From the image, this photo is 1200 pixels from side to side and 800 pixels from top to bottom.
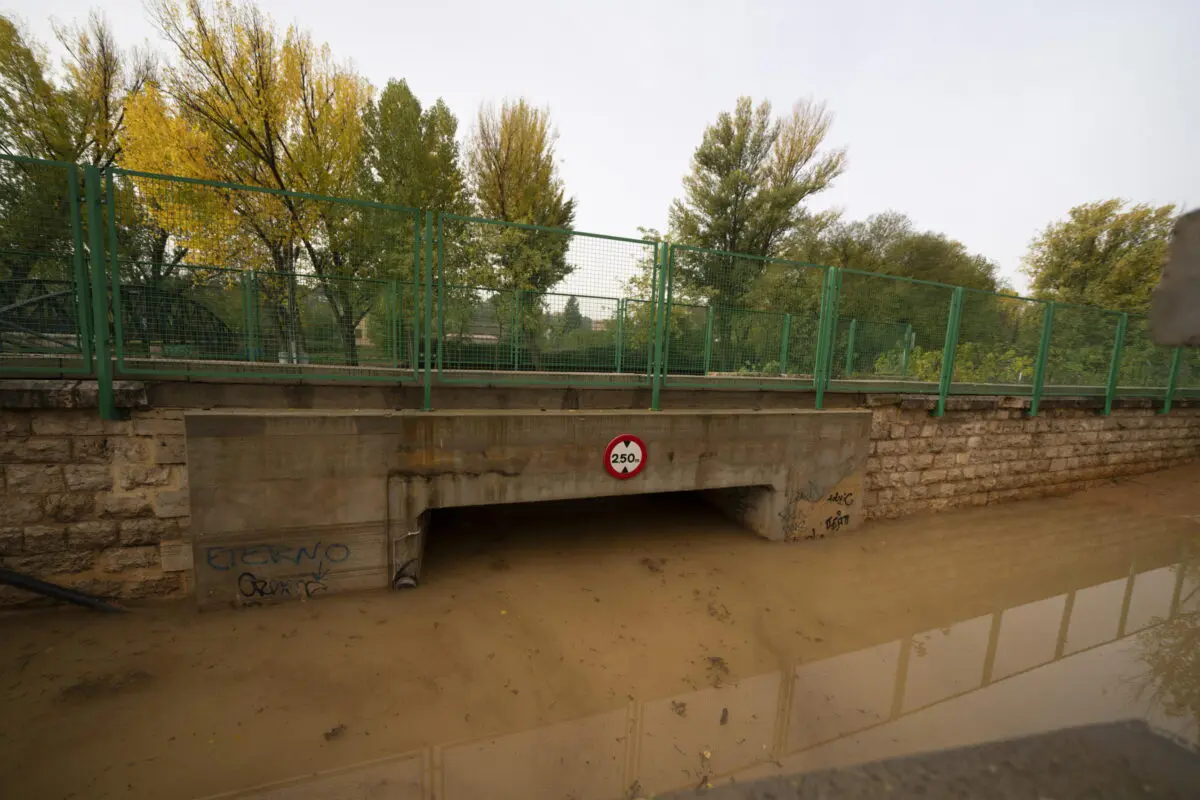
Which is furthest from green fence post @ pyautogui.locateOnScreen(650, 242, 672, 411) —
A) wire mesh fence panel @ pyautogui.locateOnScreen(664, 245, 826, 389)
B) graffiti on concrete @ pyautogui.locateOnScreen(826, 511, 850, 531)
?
graffiti on concrete @ pyautogui.locateOnScreen(826, 511, 850, 531)

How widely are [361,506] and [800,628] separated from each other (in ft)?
14.1

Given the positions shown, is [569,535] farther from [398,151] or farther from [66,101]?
[66,101]

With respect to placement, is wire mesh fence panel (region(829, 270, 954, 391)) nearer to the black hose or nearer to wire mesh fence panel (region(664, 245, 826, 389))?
wire mesh fence panel (region(664, 245, 826, 389))

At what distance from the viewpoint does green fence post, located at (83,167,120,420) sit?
3.85 meters

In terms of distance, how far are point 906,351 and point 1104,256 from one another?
26.5 meters

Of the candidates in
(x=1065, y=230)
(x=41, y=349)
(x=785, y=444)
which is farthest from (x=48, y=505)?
(x=1065, y=230)

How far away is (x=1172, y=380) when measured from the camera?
10195 mm

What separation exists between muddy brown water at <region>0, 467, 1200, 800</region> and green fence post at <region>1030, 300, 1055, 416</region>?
3188 millimetres

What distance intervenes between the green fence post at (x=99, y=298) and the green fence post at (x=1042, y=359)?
1245 cm

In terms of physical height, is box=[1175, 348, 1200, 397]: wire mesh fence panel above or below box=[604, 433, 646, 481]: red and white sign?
above

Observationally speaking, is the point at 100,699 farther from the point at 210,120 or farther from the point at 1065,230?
the point at 1065,230

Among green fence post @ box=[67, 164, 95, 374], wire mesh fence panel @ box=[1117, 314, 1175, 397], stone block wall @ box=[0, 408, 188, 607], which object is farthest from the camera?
wire mesh fence panel @ box=[1117, 314, 1175, 397]

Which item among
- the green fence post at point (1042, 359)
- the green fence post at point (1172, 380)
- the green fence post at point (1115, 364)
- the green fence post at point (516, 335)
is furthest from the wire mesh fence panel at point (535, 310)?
the green fence post at point (1172, 380)

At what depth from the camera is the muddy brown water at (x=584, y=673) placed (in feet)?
9.21
